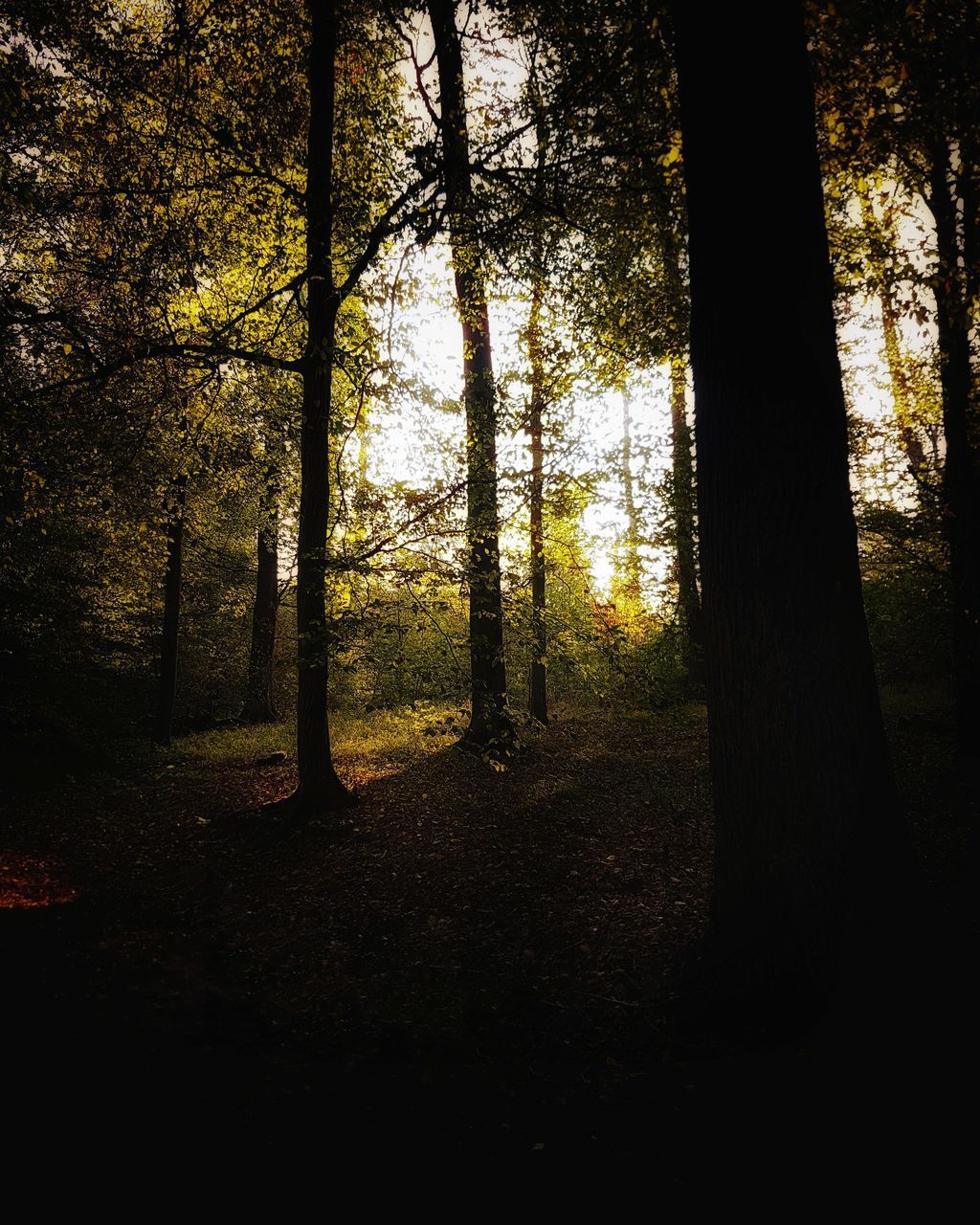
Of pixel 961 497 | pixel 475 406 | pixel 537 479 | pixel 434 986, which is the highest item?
pixel 475 406

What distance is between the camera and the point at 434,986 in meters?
4.48

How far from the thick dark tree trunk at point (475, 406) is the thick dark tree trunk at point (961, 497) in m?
6.58

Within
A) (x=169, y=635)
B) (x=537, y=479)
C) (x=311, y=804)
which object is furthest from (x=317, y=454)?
(x=169, y=635)

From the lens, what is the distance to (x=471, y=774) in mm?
9938

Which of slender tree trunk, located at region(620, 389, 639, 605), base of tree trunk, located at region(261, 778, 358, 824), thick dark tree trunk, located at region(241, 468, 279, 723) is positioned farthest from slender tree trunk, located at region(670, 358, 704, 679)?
thick dark tree trunk, located at region(241, 468, 279, 723)

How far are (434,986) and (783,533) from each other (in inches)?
162

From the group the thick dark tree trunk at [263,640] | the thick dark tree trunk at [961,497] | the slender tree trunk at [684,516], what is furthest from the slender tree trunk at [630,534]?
the thick dark tree trunk at [263,640]

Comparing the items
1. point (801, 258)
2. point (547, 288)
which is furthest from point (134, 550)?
point (801, 258)

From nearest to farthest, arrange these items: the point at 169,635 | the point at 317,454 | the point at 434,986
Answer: the point at 434,986, the point at 317,454, the point at 169,635

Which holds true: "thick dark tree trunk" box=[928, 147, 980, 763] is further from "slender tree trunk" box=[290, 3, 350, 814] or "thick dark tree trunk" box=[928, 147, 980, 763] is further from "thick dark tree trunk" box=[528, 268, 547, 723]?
"slender tree trunk" box=[290, 3, 350, 814]

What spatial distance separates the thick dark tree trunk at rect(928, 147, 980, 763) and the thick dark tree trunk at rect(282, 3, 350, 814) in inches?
329

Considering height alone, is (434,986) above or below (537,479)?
below

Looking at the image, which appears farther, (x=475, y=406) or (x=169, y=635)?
(x=169, y=635)

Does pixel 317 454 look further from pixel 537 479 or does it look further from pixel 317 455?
pixel 537 479
